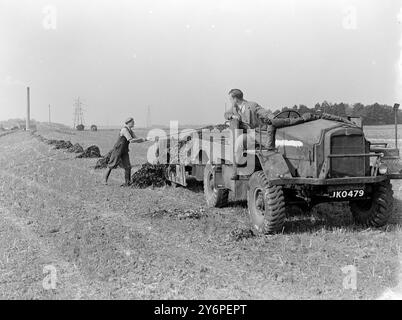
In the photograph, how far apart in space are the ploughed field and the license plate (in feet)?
1.90

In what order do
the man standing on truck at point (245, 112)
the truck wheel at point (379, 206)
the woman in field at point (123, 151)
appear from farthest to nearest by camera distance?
1. the woman in field at point (123, 151)
2. the man standing on truck at point (245, 112)
3. the truck wheel at point (379, 206)

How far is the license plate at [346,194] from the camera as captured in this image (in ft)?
22.3

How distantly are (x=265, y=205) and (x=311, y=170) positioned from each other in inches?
32.7

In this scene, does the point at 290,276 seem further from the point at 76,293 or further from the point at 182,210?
the point at 182,210

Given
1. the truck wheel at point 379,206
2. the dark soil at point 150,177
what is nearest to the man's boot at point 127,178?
the dark soil at point 150,177

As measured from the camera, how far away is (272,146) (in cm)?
745

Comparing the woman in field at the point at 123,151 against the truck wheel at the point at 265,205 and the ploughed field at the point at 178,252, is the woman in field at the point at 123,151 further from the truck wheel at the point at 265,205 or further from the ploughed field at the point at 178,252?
the truck wheel at the point at 265,205

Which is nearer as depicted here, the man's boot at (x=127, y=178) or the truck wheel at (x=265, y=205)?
the truck wheel at (x=265, y=205)

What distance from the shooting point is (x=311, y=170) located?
22.8ft

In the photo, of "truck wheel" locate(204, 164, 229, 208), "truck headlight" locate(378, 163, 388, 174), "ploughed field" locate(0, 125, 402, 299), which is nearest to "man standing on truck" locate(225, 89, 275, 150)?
"truck wheel" locate(204, 164, 229, 208)

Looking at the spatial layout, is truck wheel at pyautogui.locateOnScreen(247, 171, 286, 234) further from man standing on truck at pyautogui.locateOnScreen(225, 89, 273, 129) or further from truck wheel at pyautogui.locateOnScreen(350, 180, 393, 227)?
truck wheel at pyautogui.locateOnScreen(350, 180, 393, 227)

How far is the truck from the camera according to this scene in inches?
269

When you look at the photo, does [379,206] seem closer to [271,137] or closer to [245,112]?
[271,137]
